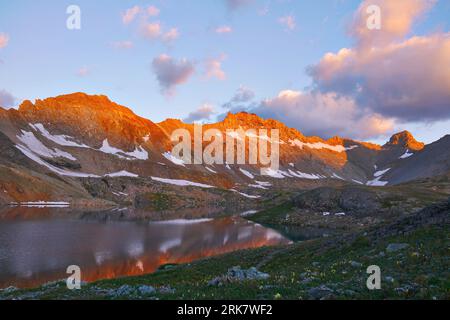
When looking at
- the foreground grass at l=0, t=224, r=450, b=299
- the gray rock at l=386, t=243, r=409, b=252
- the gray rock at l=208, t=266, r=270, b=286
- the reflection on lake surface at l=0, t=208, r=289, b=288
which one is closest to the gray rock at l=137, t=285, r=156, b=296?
the foreground grass at l=0, t=224, r=450, b=299

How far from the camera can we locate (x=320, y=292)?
19.0 m

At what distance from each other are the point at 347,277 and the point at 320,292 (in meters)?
5.69

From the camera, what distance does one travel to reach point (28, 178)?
197 meters

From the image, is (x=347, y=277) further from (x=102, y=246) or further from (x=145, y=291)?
(x=102, y=246)

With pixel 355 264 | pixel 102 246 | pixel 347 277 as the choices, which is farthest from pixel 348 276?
pixel 102 246

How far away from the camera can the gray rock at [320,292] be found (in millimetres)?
18281

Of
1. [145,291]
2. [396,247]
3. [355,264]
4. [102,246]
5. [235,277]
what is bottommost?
[102,246]

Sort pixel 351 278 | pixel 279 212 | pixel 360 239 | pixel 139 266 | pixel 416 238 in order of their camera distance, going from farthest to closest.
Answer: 1. pixel 279 212
2. pixel 139 266
3. pixel 360 239
4. pixel 416 238
5. pixel 351 278

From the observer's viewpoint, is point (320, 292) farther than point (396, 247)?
No
